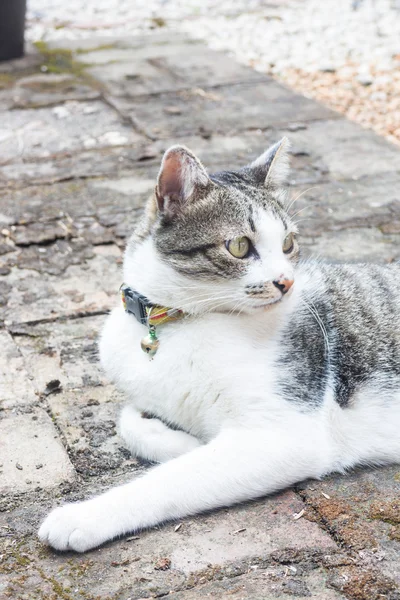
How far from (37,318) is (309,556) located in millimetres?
2047

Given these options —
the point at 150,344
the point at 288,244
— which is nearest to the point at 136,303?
the point at 150,344

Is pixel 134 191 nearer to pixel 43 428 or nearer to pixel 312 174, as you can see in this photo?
pixel 312 174

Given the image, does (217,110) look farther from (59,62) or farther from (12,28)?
(12,28)

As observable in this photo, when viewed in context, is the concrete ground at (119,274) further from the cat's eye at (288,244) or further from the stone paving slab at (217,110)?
the cat's eye at (288,244)

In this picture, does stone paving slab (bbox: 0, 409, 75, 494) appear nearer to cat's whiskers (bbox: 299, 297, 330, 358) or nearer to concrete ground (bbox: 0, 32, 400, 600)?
concrete ground (bbox: 0, 32, 400, 600)

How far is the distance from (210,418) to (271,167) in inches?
41.1

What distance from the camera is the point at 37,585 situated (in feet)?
7.90

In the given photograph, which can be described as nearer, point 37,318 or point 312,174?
point 37,318

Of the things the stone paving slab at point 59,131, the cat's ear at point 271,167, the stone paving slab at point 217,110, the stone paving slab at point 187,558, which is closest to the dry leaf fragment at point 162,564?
the stone paving slab at point 187,558

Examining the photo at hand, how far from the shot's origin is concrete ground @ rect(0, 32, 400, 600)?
8.14 feet

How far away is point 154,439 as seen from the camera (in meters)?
3.04

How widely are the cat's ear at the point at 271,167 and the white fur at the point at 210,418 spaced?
0.35 metres

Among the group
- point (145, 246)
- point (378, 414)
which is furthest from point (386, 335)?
point (145, 246)

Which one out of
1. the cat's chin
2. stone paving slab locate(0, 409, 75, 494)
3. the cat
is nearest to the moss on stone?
the cat
